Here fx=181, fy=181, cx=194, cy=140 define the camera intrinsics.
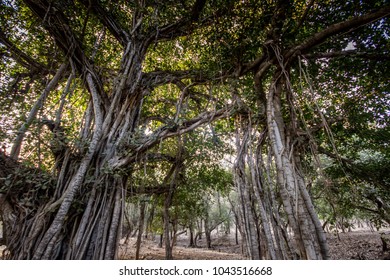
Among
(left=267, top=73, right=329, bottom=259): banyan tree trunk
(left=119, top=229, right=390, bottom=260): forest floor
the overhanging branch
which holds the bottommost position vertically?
(left=119, top=229, right=390, bottom=260): forest floor

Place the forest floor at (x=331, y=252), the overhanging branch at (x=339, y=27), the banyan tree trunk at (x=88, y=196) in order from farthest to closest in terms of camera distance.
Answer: the forest floor at (x=331, y=252) → the banyan tree trunk at (x=88, y=196) → the overhanging branch at (x=339, y=27)

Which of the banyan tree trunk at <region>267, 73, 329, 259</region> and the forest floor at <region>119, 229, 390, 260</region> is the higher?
the banyan tree trunk at <region>267, 73, 329, 259</region>

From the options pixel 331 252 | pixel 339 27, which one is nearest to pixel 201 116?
pixel 339 27

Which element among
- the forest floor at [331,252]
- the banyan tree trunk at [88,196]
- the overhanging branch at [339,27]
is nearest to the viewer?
the overhanging branch at [339,27]

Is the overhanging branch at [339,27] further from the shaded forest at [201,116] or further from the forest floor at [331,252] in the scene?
the forest floor at [331,252]

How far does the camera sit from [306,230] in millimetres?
1848

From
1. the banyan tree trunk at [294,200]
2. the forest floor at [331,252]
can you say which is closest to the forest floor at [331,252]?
→ the forest floor at [331,252]

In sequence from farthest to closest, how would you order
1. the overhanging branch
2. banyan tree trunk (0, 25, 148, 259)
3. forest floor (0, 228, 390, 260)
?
forest floor (0, 228, 390, 260) → banyan tree trunk (0, 25, 148, 259) → the overhanging branch

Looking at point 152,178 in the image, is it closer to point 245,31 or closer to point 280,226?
point 280,226

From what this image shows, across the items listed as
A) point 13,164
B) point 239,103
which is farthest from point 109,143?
point 239,103

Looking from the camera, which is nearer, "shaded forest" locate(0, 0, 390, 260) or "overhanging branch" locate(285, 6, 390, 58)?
"overhanging branch" locate(285, 6, 390, 58)

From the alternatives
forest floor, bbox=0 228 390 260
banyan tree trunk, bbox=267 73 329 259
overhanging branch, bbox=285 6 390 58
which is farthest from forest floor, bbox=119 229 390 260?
overhanging branch, bbox=285 6 390 58

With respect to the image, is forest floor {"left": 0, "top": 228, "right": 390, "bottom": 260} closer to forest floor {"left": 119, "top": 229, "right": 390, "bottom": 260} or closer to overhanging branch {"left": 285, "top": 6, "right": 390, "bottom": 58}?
forest floor {"left": 119, "top": 229, "right": 390, "bottom": 260}

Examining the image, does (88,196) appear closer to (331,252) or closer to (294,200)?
(294,200)
